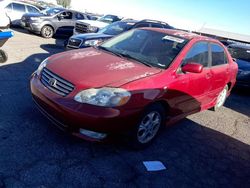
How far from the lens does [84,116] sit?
3227 mm

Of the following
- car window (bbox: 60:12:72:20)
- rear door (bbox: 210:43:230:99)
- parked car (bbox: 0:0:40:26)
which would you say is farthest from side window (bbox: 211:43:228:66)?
parked car (bbox: 0:0:40:26)

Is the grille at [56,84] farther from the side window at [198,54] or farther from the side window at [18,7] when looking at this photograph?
the side window at [18,7]

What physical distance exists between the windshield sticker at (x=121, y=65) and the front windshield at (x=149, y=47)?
250 mm

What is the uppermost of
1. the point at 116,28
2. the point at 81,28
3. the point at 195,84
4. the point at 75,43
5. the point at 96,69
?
the point at 96,69

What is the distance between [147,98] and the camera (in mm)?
3574

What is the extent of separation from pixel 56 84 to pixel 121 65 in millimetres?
1029

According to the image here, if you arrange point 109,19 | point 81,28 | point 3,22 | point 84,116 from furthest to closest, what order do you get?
point 109,19 → point 81,28 → point 3,22 → point 84,116

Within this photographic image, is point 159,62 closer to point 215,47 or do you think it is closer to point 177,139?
point 177,139

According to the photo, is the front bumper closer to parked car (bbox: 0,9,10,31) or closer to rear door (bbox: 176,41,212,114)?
rear door (bbox: 176,41,212,114)

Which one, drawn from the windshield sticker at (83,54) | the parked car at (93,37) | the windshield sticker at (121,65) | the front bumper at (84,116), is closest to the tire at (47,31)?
the parked car at (93,37)

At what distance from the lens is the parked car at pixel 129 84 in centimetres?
332

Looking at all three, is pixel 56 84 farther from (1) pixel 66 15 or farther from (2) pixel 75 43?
(1) pixel 66 15

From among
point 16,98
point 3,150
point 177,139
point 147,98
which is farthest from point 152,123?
point 16,98

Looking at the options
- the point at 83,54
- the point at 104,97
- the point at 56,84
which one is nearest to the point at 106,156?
the point at 104,97
